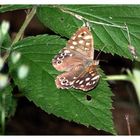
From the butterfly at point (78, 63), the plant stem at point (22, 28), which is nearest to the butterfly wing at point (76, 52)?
the butterfly at point (78, 63)

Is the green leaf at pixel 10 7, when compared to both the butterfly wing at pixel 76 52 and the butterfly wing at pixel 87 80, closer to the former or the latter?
the butterfly wing at pixel 76 52

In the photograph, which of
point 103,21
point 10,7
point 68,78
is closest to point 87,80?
point 68,78

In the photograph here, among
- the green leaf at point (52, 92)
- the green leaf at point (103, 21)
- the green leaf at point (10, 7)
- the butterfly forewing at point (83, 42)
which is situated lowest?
the green leaf at point (52, 92)

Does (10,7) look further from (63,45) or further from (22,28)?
(63,45)

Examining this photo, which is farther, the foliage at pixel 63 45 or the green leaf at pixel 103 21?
the green leaf at pixel 103 21

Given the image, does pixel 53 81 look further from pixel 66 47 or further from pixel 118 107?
pixel 118 107

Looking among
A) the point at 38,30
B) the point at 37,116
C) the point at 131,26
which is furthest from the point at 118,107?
the point at 131,26

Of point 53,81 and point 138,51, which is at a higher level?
point 138,51
